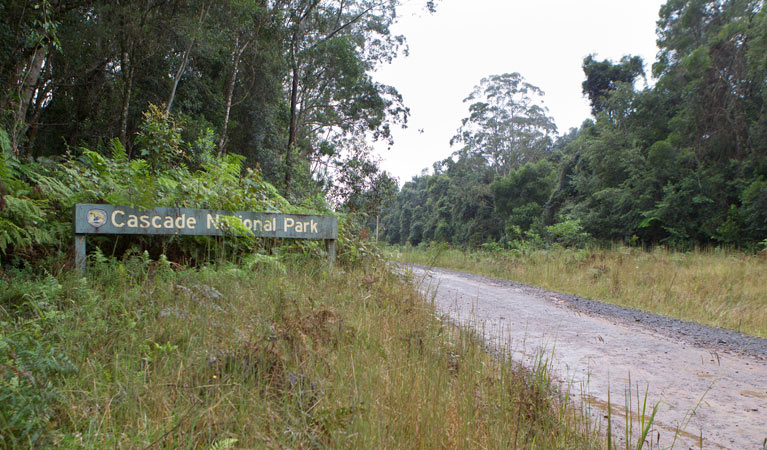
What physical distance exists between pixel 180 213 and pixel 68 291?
161cm

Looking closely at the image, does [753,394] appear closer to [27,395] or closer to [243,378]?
[243,378]

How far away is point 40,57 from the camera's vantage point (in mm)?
8320

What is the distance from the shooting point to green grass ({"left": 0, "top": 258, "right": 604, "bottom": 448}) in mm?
1760

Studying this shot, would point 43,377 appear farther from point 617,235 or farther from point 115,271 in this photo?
point 617,235

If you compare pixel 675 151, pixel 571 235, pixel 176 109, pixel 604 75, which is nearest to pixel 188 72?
pixel 176 109

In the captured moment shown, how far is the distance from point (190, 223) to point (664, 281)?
28.7 feet

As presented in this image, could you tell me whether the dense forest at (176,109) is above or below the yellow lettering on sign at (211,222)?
above

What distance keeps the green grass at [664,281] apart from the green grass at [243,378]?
196 cm

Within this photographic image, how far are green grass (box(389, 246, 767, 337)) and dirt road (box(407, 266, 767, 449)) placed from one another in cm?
102

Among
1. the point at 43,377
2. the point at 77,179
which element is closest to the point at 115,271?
the point at 77,179

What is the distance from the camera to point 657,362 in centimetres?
400

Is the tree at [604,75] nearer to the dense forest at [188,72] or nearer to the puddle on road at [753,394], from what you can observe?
the dense forest at [188,72]

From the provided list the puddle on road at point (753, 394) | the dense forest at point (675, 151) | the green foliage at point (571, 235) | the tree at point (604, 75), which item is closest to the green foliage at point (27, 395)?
the puddle on road at point (753, 394)

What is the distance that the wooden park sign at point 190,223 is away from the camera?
13.6ft
